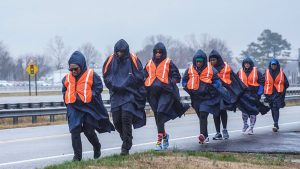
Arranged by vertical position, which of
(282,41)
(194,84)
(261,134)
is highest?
(282,41)

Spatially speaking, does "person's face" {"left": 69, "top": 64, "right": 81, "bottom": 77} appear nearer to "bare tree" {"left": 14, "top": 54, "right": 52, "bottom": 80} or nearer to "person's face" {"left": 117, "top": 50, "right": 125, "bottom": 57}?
"person's face" {"left": 117, "top": 50, "right": 125, "bottom": 57}

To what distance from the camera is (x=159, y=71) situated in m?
12.1

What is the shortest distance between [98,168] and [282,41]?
118857 millimetres

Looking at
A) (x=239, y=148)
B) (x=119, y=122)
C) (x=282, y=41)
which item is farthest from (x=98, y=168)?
(x=282, y=41)

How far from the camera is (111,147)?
13.0 metres

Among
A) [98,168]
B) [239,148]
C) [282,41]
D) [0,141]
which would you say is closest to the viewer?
[98,168]

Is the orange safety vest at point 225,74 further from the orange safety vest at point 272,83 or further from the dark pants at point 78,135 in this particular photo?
the dark pants at point 78,135

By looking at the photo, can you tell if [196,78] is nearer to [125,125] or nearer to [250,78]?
[125,125]

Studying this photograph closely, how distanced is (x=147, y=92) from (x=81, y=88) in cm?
258

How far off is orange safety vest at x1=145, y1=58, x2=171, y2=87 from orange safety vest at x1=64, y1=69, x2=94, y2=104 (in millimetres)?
2259

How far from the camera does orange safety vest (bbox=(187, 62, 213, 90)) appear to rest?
13242 mm

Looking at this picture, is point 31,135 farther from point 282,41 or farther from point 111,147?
point 282,41

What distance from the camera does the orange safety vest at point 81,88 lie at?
9.88m

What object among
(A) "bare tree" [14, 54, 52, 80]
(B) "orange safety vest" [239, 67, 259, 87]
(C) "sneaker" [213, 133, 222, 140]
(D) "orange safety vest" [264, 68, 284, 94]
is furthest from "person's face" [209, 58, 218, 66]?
(A) "bare tree" [14, 54, 52, 80]
